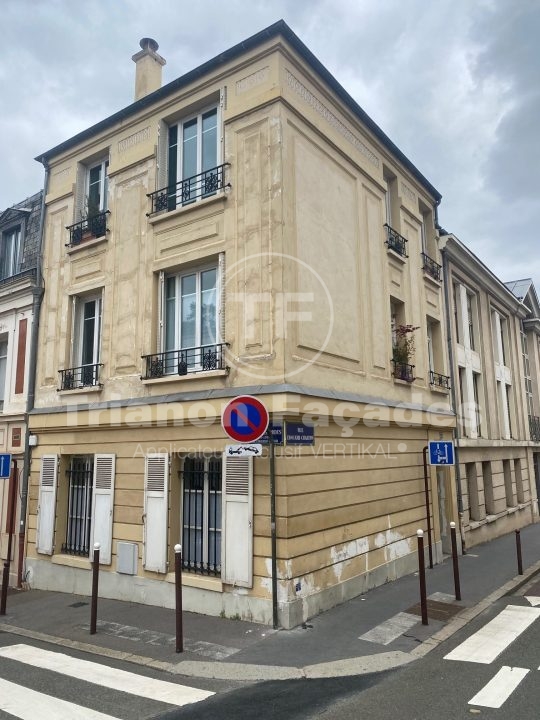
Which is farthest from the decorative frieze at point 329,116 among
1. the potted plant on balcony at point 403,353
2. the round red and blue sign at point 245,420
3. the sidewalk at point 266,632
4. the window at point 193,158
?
the sidewalk at point 266,632

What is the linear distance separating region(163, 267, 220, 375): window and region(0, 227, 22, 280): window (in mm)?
5671

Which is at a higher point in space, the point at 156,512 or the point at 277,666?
the point at 156,512

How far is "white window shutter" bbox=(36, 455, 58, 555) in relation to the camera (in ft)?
33.8

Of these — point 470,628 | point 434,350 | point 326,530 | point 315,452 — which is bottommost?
point 470,628

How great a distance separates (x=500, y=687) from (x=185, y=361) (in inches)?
246

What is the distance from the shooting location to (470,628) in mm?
7250

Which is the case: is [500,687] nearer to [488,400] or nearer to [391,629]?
[391,629]

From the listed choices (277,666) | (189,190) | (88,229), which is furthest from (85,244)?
(277,666)

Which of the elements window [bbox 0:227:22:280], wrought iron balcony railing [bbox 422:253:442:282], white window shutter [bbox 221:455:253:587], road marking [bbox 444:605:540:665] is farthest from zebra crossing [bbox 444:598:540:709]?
window [bbox 0:227:22:280]

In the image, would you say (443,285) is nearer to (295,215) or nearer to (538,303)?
(295,215)

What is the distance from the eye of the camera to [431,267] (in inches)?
554

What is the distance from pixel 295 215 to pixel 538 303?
782 inches

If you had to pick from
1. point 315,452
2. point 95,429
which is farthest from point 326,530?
point 95,429

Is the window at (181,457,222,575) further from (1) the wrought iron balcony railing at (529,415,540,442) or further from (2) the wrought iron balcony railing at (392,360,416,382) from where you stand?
(1) the wrought iron balcony railing at (529,415,540,442)
